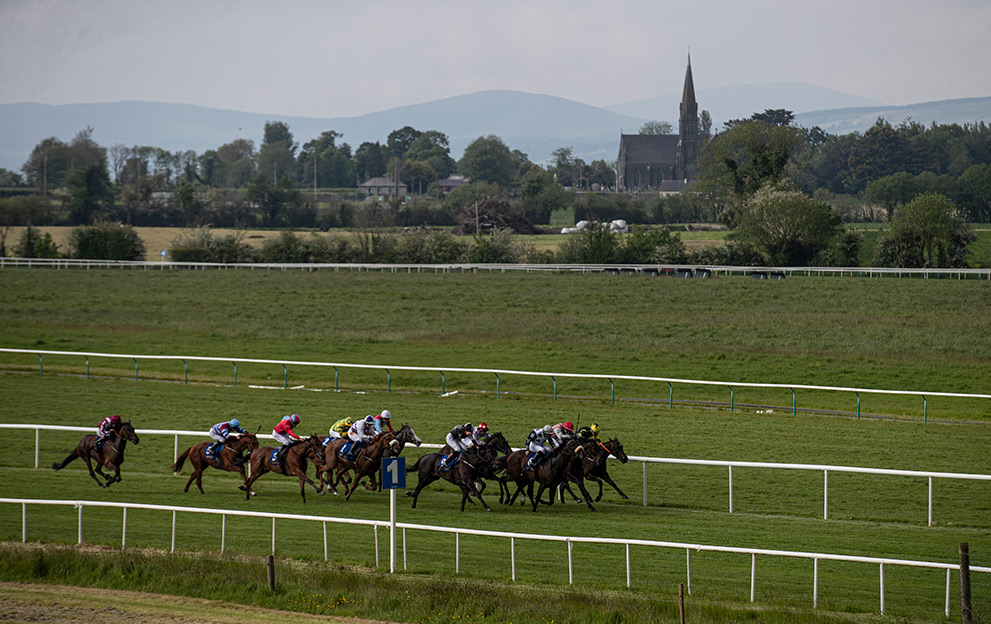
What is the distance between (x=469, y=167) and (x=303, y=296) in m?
115

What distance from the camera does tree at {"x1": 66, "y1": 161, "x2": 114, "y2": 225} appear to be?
87.8 meters

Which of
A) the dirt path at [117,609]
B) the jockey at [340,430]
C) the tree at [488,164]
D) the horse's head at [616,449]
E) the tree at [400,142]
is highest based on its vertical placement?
the tree at [400,142]

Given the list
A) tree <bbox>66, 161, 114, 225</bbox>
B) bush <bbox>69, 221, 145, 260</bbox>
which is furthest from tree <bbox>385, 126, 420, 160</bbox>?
bush <bbox>69, 221, 145, 260</bbox>

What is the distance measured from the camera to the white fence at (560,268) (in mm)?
43125

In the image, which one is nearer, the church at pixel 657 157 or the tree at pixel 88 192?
the tree at pixel 88 192

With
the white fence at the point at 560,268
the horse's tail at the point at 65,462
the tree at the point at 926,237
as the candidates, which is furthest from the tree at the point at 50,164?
the horse's tail at the point at 65,462

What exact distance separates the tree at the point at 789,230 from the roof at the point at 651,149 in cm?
10806

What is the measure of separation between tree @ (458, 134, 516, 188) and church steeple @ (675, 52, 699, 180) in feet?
82.2

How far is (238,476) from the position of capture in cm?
1475

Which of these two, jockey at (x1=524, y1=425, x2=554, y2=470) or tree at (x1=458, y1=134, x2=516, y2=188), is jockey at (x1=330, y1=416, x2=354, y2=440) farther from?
tree at (x1=458, y1=134, x2=516, y2=188)

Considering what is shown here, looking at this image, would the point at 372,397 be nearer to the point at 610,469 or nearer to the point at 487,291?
the point at 610,469

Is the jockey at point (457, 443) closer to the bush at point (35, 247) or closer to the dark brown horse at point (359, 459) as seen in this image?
the dark brown horse at point (359, 459)

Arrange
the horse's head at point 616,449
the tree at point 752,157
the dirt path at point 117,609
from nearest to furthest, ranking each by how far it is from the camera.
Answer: the dirt path at point 117,609 < the horse's head at point 616,449 < the tree at point 752,157

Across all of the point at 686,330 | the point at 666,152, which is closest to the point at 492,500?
the point at 686,330
